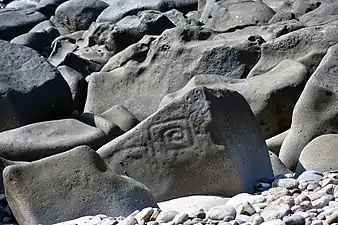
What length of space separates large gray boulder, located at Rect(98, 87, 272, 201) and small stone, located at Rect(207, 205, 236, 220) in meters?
0.71

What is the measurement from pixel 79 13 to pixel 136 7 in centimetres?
107

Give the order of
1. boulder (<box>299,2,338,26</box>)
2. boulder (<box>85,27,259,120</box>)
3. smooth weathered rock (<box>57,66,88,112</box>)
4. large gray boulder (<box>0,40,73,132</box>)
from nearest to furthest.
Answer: large gray boulder (<box>0,40,73,132</box>) → boulder (<box>85,27,259,120</box>) → smooth weathered rock (<box>57,66,88,112</box>) → boulder (<box>299,2,338,26</box>)

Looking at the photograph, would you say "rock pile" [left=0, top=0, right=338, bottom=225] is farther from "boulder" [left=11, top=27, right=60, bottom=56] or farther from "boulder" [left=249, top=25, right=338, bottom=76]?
"boulder" [left=11, top=27, right=60, bottom=56]

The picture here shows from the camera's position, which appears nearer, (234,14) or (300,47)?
(300,47)

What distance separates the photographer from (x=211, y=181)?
170 inches

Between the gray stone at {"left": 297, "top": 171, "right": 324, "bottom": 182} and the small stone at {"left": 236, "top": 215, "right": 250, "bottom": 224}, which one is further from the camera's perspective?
the gray stone at {"left": 297, "top": 171, "right": 324, "bottom": 182}

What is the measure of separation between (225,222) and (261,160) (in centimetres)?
121

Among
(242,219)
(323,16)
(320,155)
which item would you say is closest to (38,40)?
(323,16)

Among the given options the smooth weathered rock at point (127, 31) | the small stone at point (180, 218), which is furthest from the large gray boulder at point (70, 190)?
the smooth weathered rock at point (127, 31)

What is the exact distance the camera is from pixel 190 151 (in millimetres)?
4328

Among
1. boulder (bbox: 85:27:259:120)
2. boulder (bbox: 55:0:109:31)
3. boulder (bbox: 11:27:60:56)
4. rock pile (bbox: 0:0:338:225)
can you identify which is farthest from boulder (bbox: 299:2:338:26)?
boulder (bbox: 55:0:109:31)

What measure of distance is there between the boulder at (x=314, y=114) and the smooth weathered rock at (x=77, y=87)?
2.50 m

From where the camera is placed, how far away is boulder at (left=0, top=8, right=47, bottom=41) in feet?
37.3

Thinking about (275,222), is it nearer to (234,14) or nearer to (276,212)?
(276,212)
